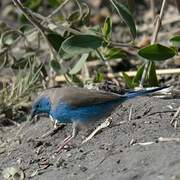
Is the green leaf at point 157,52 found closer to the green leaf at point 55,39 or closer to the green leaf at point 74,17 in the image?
the green leaf at point 55,39

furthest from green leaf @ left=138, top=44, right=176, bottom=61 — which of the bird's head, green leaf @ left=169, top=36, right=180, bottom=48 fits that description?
the bird's head

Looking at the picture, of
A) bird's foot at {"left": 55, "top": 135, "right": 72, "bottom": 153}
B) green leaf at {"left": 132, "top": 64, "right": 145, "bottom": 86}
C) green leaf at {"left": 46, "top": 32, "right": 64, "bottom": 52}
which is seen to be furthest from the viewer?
green leaf at {"left": 46, "top": 32, "right": 64, "bottom": 52}

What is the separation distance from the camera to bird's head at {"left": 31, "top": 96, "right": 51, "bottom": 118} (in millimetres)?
5246

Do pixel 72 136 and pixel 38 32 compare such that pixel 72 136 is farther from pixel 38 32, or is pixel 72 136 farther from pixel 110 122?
pixel 38 32

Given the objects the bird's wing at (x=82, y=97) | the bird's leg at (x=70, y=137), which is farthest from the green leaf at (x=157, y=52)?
the bird's leg at (x=70, y=137)

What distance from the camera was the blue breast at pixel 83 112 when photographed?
16.2ft

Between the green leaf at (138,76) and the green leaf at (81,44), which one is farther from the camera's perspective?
the green leaf at (138,76)

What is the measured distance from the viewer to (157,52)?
509 centimetres

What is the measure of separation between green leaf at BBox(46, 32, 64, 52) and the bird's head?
24.5 inches

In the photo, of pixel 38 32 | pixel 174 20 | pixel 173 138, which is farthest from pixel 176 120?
pixel 174 20

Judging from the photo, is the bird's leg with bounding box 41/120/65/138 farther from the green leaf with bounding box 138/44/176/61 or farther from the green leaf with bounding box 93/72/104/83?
the green leaf with bounding box 138/44/176/61

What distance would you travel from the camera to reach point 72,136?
492cm

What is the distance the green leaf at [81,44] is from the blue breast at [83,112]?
1.41ft

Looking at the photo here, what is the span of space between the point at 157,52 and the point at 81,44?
0.58m
